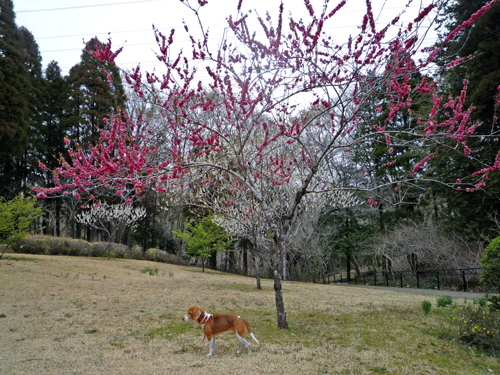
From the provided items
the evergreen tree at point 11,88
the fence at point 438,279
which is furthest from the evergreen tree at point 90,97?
the fence at point 438,279

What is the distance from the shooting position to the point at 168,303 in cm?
764

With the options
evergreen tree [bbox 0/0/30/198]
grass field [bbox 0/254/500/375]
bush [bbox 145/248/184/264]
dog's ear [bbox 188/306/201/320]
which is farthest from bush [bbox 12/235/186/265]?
dog's ear [bbox 188/306/201/320]

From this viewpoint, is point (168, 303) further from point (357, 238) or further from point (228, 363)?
point (357, 238)

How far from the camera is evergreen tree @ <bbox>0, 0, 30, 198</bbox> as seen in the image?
17797 mm

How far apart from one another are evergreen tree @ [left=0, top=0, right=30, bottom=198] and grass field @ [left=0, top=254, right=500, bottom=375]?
1390 centimetres

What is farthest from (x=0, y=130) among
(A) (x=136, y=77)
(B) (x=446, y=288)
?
(B) (x=446, y=288)

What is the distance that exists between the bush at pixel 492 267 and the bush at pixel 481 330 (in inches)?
18.6

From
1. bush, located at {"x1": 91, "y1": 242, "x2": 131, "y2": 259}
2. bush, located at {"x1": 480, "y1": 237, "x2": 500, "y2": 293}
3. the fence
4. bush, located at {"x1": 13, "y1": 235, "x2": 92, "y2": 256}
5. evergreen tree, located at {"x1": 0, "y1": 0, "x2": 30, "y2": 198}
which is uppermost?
evergreen tree, located at {"x1": 0, "y1": 0, "x2": 30, "y2": 198}

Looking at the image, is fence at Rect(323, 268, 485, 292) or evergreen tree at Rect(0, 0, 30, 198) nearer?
fence at Rect(323, 268, 485, 292)

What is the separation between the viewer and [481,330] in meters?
4.37

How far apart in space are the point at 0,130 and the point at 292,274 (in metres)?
20.6

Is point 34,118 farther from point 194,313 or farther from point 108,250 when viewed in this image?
point 194,313

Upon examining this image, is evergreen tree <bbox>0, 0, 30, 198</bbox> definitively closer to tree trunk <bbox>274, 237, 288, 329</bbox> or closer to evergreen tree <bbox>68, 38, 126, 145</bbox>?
evergreen tree <bbox>68, 38, 126, 145</bbox>

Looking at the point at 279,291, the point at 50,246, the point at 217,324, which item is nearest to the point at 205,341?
the point at 217,324
